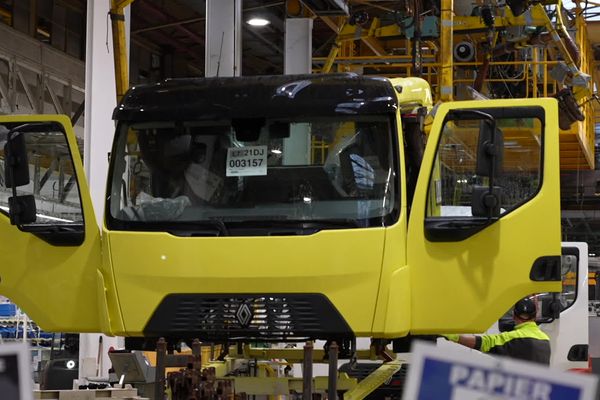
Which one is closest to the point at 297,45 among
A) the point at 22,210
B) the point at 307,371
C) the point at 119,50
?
the point at 119,50

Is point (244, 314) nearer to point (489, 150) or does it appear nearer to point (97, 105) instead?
point (489, 150)

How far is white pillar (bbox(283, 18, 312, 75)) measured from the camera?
12.1 m

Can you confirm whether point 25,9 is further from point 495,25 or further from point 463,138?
point 463,138

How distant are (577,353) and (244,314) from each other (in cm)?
645

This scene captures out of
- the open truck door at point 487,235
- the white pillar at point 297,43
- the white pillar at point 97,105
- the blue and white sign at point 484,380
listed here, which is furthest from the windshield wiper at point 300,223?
the white pillar at point 297,43

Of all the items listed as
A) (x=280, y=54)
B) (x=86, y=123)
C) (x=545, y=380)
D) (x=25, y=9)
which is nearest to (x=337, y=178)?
(x=545, y=380)

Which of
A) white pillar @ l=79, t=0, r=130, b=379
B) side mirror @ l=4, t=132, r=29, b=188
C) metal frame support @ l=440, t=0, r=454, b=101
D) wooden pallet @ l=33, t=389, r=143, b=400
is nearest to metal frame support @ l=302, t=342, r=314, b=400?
wooden pallet @ l=33, t=389, r=143, b=400

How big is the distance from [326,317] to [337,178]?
86 cm

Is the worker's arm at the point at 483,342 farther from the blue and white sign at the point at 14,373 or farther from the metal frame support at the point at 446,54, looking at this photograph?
the blue and white sign at the point at 14,373

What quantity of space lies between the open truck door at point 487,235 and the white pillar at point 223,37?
125 inches

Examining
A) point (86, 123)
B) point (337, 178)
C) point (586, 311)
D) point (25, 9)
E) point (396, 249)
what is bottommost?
point (586, 311)

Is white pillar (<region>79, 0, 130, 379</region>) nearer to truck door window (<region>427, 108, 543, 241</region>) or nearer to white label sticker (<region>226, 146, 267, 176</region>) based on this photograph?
white label sticker (<region>226, 146, 267, 176</region>)

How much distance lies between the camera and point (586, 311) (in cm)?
1178

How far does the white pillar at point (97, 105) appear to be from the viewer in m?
11.3
